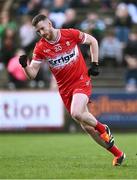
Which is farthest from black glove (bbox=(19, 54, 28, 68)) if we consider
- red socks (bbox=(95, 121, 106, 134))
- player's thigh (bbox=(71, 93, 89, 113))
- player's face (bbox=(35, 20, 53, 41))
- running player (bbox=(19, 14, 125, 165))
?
red socks (bbox=(95, 121, 106, 134))

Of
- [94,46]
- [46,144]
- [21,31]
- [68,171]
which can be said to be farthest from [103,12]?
[68,171]

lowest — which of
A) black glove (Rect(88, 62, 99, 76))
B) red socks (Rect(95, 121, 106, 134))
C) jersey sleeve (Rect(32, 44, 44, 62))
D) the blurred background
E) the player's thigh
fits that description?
the blurred background

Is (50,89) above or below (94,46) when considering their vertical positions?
below

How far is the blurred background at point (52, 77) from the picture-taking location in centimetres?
2092

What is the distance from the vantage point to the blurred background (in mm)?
20922

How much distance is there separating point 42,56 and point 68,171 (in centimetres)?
221

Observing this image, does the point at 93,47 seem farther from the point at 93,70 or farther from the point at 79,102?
the point at 79,102

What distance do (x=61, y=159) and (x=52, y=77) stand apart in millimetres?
10323

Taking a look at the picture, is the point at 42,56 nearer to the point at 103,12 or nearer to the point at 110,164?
the point at 110,164

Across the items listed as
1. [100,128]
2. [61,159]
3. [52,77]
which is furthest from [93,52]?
[52,77]

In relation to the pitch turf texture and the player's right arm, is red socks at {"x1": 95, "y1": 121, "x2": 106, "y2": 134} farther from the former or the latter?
the player's right arm

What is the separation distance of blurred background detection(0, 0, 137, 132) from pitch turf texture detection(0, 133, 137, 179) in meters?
2.46

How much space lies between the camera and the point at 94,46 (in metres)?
11.3

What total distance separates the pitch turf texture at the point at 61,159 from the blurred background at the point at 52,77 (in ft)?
8.06
